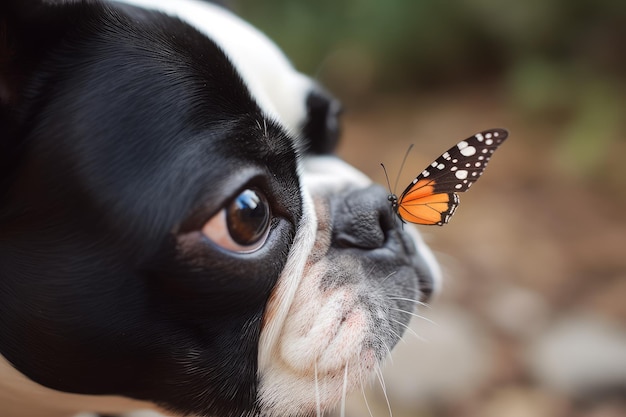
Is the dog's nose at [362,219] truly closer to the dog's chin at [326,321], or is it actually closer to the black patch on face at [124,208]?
the dog's chin at [326,321]

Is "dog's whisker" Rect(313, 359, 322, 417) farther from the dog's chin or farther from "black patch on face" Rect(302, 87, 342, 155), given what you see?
"black patch on face" Rect(302, 87, 342, 155)

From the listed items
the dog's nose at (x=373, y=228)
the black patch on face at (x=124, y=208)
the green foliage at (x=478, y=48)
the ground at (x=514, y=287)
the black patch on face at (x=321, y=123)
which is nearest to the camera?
the black patch on face at (x=124, y=208)

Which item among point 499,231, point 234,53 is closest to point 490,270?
point 499,231

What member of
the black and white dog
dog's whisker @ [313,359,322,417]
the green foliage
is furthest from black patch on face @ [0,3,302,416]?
the green foliage

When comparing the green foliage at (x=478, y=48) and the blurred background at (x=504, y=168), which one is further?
the green foliage at (x=478, y=48)

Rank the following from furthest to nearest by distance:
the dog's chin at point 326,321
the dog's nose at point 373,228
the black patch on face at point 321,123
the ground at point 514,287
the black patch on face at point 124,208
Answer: the ground at point 514,287 → the black patch on face at point 321,123 → the dog's nose at point 373,228 → the dog's chin at point 326,321 → the black patch on face at point 124,208

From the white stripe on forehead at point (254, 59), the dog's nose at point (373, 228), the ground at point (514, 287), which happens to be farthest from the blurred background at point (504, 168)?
the white stripe on forehead at point (254, 59)

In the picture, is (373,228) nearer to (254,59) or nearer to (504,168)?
(254,59)
